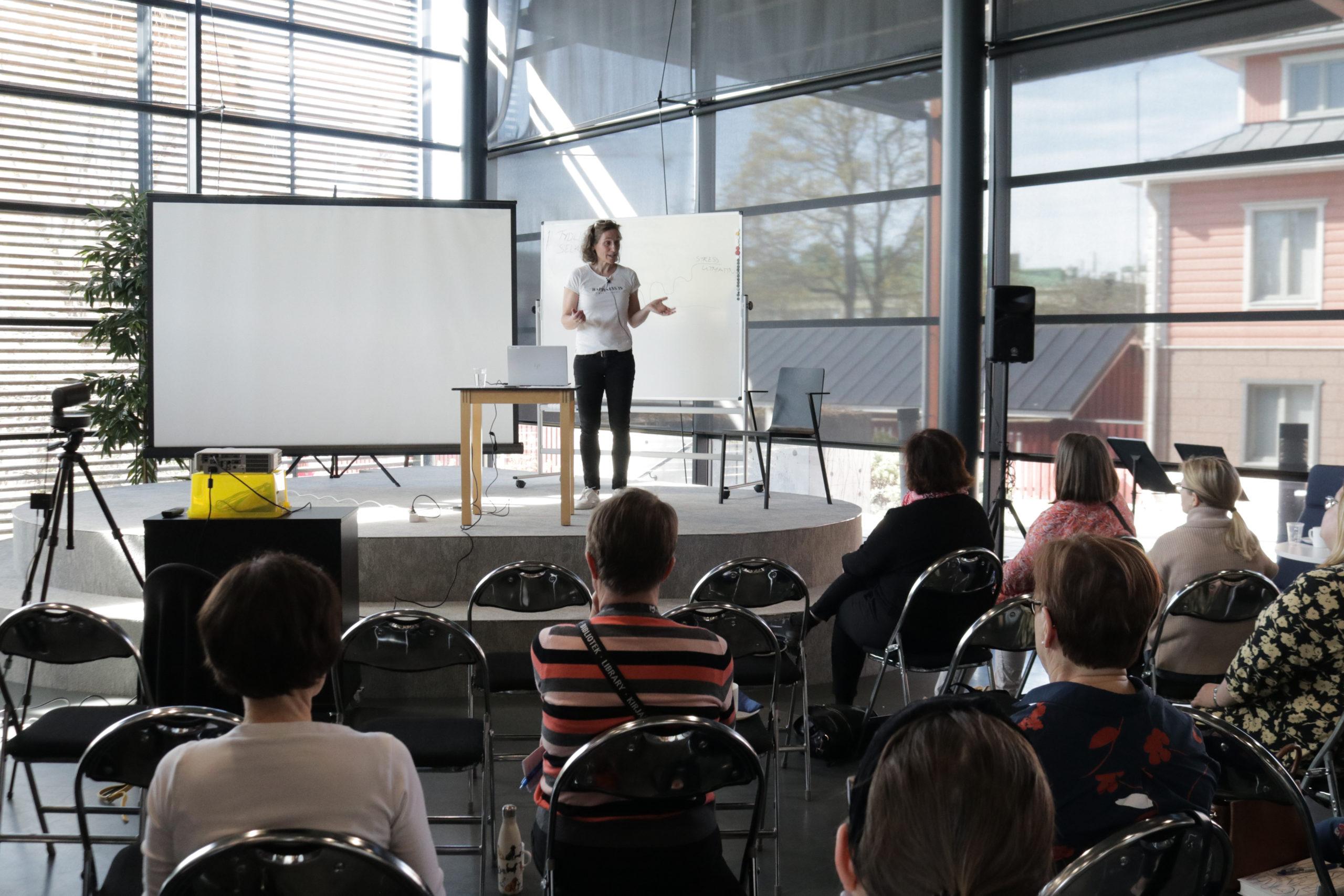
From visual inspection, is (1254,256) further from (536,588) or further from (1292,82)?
(536,588)

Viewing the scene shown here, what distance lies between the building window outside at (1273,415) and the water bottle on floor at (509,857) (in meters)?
4.69

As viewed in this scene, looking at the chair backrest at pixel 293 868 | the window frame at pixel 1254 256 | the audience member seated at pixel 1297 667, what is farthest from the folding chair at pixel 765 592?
the window frame at pixel 1254 256

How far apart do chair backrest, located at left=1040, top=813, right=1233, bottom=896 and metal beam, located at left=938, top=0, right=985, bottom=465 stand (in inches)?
205

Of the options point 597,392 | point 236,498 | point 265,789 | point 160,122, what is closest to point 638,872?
point 265,789

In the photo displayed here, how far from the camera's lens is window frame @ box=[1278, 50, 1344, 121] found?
530cm

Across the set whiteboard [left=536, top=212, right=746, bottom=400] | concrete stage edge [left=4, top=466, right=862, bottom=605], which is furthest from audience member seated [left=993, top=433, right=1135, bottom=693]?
whiteboard [left=536, top=212, right=746, bottom=400]

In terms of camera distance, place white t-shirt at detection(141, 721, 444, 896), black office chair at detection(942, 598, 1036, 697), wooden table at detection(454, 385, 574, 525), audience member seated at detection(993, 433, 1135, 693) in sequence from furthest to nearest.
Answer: wooden table at detection(454, 385, 574, 525), audience member seated at detection(993, 433, 1135, 693), black office chair at detection(942, 598, 1036, 697), white t-shirt at detection(141, 721, 444, 896)

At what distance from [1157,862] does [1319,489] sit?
418 centimetres

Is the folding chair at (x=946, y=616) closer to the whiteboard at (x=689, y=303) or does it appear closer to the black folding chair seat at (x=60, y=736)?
the black folding chair seat at (x=60, y=736)

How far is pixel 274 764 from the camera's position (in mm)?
1543

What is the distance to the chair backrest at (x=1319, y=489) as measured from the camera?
15.9 feet

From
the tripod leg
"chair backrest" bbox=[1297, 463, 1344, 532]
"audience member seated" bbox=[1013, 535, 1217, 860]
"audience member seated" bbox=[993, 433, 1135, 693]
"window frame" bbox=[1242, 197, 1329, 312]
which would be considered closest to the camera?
"audience member seated" bbox=[1013, 535, 1217, 860]

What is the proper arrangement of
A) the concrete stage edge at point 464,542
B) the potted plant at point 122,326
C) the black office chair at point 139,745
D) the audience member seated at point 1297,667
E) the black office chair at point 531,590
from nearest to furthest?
the black office chair at point 139,745, the audience member seated at point 1297,667, the black office chair at point 531,590, the concrete stage edge at point 464,542, the potted plant at point 122,326

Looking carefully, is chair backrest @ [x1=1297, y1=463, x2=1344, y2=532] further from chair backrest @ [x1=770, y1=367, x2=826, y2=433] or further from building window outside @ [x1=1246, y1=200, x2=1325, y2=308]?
chair backrest @ [x1=770, y1=367, x2=826, y2=433]
